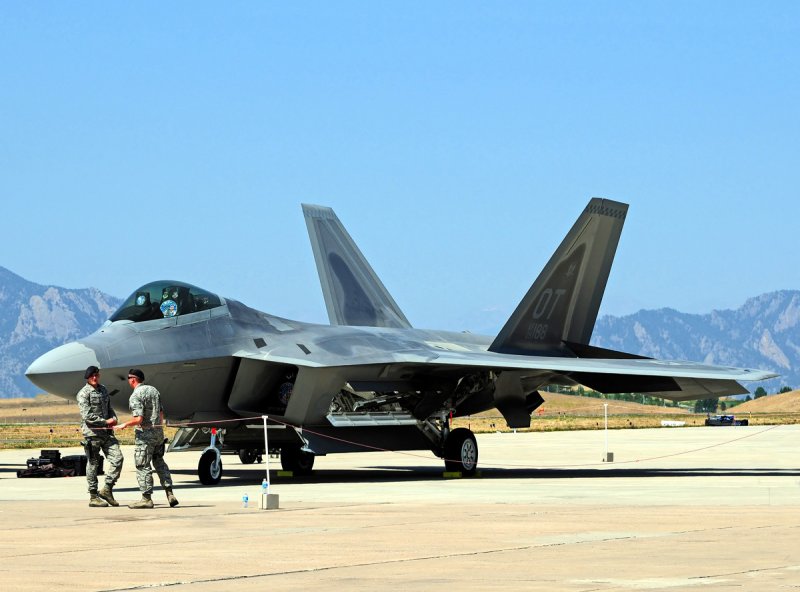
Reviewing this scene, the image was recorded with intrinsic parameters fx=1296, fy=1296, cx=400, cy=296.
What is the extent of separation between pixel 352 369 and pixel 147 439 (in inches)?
218

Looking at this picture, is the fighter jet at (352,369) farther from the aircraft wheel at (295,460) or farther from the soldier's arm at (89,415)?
the soldier's arm at (89,415)

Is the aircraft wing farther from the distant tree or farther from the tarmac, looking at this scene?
the distant tree

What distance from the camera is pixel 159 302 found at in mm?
18047

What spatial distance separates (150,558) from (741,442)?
29.1 meters

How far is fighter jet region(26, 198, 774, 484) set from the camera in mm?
17906

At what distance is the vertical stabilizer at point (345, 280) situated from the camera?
26469 millimetres

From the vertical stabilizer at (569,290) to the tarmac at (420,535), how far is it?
3196 millimetres

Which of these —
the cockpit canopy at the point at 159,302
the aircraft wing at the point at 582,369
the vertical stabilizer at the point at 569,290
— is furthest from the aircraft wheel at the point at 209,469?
the vertical stabilizer at the point at 569,290

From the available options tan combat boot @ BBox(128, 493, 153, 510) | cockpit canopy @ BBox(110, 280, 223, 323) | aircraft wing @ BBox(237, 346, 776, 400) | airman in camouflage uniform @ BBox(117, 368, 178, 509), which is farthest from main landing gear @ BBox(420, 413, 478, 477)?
tan combat boot @ BBox(128, 493, 153, 510)

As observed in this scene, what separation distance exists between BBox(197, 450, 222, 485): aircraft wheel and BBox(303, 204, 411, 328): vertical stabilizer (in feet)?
27.4

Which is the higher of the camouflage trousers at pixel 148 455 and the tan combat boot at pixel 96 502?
the camouflage trousers at pixel 148 455

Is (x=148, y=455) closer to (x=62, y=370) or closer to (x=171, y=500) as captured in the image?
(x=171, y=500)

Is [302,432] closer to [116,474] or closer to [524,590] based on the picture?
[116,474]

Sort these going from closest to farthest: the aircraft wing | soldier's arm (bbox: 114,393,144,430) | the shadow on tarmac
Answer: soldier's arm (bbox: 114,393,144,430) → the aircraft wing → the shadow on tarmac
